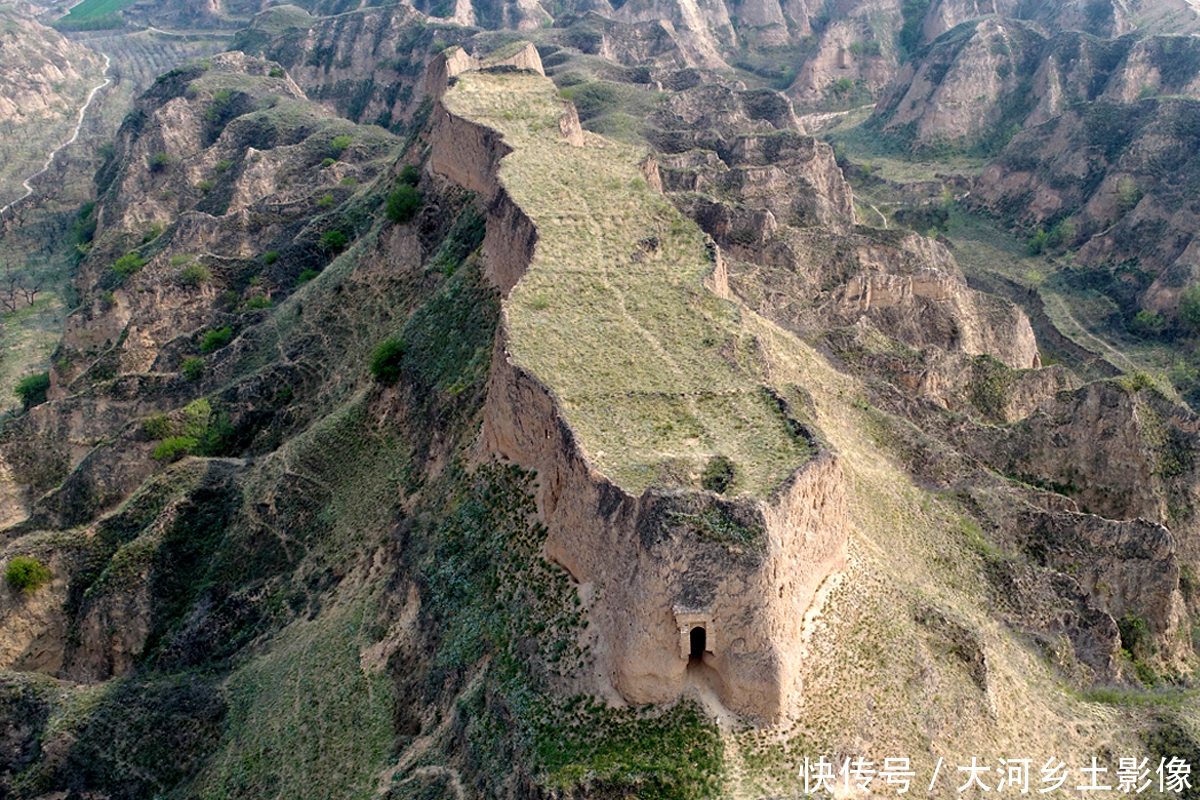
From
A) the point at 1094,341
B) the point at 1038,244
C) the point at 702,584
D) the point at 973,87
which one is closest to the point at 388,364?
the point at 702,584

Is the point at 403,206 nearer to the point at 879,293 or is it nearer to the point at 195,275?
the point at 195,275

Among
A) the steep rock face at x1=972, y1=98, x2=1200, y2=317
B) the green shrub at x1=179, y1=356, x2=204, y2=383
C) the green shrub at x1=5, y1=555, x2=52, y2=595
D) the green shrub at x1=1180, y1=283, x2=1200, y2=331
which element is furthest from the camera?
the steep rock face at x1=972, y1=98, x2=1200, y2=317

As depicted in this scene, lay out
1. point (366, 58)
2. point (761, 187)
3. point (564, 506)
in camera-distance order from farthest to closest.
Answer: point (366, 58), point (761, 187), point (564, 506)

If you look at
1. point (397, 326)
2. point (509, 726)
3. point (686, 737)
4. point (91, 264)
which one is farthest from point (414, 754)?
point (91, 264)

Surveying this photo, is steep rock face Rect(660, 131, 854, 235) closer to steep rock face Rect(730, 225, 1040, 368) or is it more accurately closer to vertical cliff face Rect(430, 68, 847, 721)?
steep rock face Rect(730, 225, 1040, 368)

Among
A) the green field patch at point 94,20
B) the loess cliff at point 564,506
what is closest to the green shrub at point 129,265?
the loess cliff at point 564,506

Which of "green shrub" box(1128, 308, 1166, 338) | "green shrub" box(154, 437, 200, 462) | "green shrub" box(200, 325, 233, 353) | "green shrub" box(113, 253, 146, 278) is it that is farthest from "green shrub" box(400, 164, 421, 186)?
"green shrub" box(1128, 308, 1166, 338)
